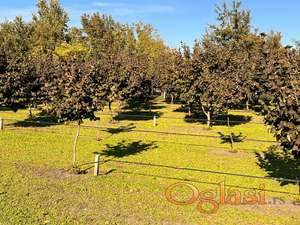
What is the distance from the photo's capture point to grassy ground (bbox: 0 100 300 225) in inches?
468

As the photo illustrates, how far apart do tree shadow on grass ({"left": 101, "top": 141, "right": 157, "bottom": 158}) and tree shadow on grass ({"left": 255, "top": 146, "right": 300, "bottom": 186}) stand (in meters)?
6.13

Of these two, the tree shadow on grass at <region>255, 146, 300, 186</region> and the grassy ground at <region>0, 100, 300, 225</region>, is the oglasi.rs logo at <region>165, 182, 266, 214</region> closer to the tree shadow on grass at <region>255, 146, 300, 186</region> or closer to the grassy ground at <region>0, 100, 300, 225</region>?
the grassy ground at <region>0, 100, 300, 225</region>

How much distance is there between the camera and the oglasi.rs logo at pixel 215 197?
13047mm

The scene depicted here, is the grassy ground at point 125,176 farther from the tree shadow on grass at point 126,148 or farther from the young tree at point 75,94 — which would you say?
the young tree at point 75,94

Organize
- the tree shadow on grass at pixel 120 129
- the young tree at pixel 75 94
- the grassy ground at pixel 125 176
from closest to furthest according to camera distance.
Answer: the grassy ground at pixel 125 176
the young tree at pixel 75 94
the tree shadow on grass at pixel 120 129

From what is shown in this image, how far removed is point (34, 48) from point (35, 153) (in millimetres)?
48676

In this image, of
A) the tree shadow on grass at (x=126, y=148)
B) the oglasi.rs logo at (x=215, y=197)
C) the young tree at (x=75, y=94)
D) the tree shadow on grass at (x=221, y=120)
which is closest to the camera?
the oglasi.rs logo at (x=215, y=197)

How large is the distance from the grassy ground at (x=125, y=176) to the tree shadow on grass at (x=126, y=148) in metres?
0.05

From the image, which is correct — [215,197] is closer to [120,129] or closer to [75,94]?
[75,94]

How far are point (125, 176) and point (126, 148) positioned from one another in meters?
5.81

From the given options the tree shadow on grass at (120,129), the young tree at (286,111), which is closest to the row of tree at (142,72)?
the young tree at (286,111)

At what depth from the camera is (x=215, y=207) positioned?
12.9 meters

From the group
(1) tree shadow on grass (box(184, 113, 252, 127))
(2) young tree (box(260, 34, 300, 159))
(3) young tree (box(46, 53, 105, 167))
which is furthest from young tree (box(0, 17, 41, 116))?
(2) young tree (box(260, 34, 300, 159))

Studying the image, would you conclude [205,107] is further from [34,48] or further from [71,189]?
[34,48]
